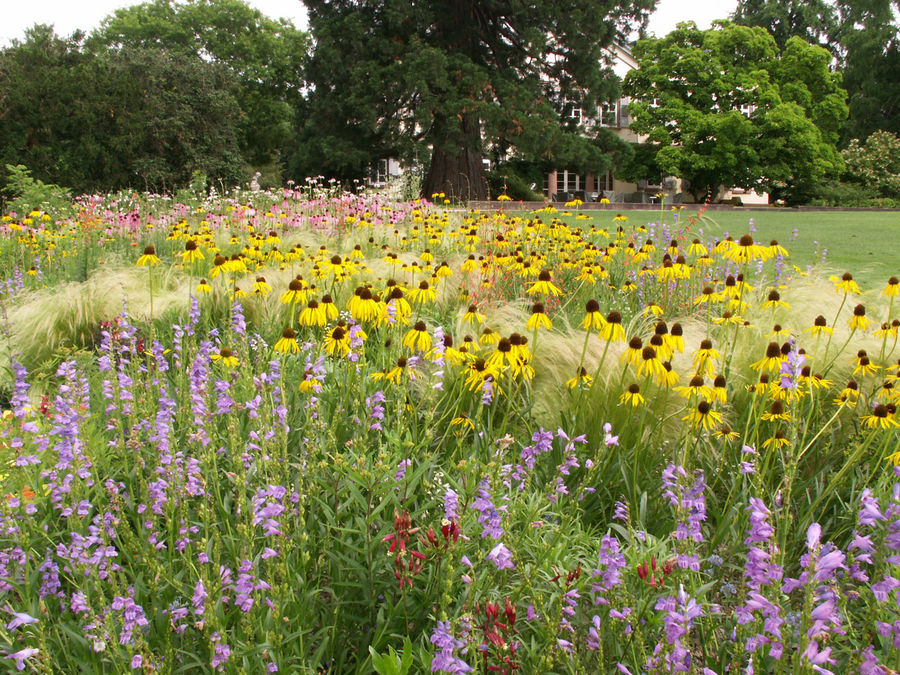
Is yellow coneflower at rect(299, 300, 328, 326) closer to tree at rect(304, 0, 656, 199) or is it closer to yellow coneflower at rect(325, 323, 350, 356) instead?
yellow coneflower at rect(325, 323, 350, 356)

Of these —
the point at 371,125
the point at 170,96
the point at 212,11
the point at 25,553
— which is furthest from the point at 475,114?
the point at 212,11

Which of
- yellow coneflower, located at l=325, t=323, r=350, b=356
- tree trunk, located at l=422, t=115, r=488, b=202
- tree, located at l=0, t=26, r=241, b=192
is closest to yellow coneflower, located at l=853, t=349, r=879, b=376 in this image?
yellow coneflower, located at l=325, t=323, r=350, b=356

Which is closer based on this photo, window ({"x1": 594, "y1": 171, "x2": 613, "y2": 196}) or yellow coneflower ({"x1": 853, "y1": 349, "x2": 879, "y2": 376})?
yellow coneflower ({"x1": 853, "y1": 349, "x2": 879, "y2": 376})

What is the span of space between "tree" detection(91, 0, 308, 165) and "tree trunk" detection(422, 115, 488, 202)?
906 inches

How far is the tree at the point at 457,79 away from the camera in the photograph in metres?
20.0

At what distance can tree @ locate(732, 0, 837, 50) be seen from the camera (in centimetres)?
4262

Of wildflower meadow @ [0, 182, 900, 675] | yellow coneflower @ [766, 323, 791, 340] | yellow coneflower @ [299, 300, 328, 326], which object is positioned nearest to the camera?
wildflower meadow @ [0, 182, 900, 675]

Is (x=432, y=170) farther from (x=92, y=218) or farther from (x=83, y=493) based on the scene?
(x=83, y=493)

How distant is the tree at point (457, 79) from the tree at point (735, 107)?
369 inches

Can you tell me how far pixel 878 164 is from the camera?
32281mm

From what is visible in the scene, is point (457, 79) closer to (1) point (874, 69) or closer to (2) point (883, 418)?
(2) point (883, 418)

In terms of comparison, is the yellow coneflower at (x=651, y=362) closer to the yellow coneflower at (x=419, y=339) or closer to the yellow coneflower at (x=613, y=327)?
the yellow coneflower at (x=613, y=327)

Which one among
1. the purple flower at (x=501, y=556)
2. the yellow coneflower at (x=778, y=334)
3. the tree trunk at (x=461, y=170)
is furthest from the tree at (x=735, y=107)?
the purple flower at (x=501, y=556)

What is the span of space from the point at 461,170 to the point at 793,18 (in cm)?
3429
